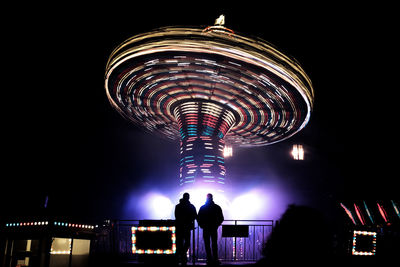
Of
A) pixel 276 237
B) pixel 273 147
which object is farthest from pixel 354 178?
pixel 276 237

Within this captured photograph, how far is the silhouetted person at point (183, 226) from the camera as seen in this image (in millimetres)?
12711

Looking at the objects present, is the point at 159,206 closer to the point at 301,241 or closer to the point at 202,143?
the point at 202,143

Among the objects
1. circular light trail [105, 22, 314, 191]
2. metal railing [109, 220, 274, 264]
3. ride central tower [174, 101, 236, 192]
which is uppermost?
circular light trail [105, 22, 314, 191]

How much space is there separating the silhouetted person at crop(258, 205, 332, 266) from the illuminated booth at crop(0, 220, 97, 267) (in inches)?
587

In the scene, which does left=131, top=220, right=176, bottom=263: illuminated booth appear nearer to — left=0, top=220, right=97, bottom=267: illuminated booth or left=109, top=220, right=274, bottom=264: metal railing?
left=109, top=220, right=274, bottom=264: metal railing

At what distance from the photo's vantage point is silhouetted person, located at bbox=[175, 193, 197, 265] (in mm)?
12711

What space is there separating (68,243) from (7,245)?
3.02 meters

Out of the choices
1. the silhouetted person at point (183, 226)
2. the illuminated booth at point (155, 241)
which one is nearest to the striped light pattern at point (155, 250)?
the illuminated booth at point (155, 241)

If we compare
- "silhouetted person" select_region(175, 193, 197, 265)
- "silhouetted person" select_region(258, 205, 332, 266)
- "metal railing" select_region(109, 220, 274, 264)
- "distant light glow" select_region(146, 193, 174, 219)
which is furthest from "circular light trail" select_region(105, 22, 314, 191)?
"silhouetted person" select_region(258, 205, 332, 266)

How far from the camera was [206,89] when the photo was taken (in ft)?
86.5

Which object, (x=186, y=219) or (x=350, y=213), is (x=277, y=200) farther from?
(x=186, y=219)

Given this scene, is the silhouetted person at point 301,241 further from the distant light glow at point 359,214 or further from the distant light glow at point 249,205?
the distant light glow at point 359,214

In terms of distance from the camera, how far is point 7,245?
16.6 m

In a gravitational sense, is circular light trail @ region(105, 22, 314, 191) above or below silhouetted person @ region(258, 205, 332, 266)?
above
